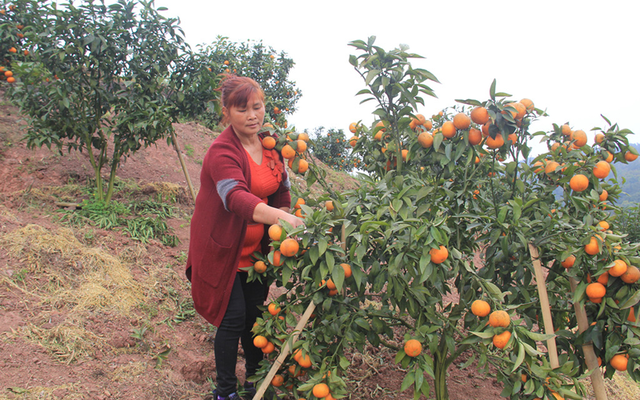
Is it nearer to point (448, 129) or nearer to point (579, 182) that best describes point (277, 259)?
point (448, 129)

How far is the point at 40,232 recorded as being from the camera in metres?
3.05

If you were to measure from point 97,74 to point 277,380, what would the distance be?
130 inches

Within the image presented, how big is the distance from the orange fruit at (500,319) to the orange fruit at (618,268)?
0.46m

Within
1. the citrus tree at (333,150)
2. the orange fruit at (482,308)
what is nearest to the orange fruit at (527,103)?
the orange fruit at (482,308)

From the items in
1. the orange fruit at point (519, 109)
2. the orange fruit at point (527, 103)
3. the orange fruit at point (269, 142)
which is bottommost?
the orange fruit at point (269, 142)

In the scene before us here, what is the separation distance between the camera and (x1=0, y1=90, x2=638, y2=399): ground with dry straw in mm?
1979

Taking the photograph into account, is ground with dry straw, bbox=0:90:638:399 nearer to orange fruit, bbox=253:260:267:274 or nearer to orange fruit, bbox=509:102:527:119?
orange fruit, bbox=253:260:267:274

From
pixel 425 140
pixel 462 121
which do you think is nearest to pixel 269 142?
pixel 425 140

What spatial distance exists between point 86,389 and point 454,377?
7.23 feet

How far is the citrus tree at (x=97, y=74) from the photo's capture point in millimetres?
3275

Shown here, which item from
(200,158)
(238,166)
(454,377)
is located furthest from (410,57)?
(200,158)

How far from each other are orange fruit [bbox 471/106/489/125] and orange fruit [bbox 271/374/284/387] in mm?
1429

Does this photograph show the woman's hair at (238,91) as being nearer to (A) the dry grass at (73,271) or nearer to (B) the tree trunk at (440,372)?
(B) the tree trunk at (440,372)

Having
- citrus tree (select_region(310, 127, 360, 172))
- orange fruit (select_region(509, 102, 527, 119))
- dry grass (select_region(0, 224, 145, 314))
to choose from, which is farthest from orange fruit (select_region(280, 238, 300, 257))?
citrus tree (select_region(310, 127, 360, 172))
